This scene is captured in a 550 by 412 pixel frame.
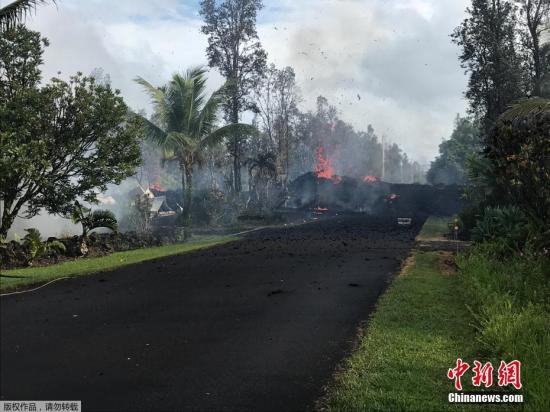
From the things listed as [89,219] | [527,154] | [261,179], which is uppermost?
[261,179]

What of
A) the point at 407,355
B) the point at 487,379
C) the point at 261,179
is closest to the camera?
the point at 487,379

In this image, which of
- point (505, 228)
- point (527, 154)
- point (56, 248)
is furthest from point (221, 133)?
point (527, 154)

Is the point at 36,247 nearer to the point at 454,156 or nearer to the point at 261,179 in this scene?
the point at 261,179

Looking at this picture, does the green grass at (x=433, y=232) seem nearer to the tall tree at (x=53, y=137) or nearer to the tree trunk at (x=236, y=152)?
the tall tree at (x=53, y=137)

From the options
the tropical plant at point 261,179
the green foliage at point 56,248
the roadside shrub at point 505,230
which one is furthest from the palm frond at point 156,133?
the roadside shrub at point 505,230

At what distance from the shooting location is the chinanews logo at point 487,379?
4457 millimetres

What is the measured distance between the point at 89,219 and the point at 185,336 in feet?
32.0

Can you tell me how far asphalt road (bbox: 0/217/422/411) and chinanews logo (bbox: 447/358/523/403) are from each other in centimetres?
125

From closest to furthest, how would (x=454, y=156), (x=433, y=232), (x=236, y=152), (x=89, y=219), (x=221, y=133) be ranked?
(x=89, y=219) → (x=433, y=232) → (x=221, y=133) → (x=236, y=152) → (x=454, y=156)

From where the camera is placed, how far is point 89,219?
14781 millimetres

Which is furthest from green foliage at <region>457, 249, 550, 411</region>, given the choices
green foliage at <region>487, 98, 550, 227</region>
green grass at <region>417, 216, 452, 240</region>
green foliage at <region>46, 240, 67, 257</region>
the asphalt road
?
green foliage at <region>46, 240, 67, 257</region>

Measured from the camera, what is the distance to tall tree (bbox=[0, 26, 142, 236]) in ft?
40.7

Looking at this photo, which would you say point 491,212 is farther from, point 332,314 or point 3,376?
point 3,376

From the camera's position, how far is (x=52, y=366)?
501 centimetres
